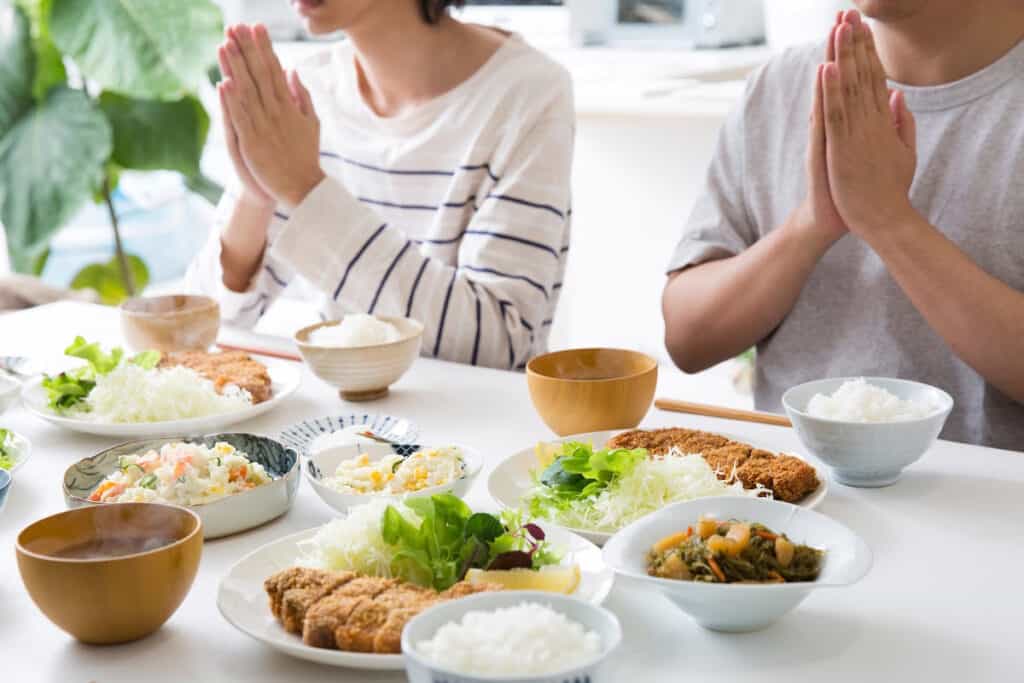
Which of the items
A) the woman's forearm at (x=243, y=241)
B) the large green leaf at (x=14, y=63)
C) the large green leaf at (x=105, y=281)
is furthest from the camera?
the large green leaf at (x=105, y=281)

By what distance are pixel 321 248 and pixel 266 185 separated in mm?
153

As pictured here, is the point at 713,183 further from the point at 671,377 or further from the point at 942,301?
the point at 671,377

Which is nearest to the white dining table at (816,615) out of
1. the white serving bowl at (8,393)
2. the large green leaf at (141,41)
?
the white serving bowl at (8,393)

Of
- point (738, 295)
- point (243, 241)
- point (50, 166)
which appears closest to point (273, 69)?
point (243, 241)

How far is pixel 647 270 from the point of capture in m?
3.44

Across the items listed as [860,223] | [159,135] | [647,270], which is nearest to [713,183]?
[860,223]

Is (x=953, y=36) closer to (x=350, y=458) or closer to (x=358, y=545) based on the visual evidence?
(x=350, y=458)

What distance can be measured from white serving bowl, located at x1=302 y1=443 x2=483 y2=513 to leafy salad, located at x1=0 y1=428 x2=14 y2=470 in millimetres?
329

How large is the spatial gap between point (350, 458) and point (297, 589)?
1.16ft

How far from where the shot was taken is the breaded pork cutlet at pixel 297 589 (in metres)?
0.88

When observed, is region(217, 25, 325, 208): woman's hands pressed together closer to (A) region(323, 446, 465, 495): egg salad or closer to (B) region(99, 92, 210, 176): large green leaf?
(A) region(323, 446, 465, 495): egg salad

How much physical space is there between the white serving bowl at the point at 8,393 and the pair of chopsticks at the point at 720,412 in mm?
826

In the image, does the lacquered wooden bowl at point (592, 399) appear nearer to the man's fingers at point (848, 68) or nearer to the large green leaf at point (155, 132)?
the man's fingers at point (848, 68)

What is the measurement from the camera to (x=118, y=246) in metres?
3.61
